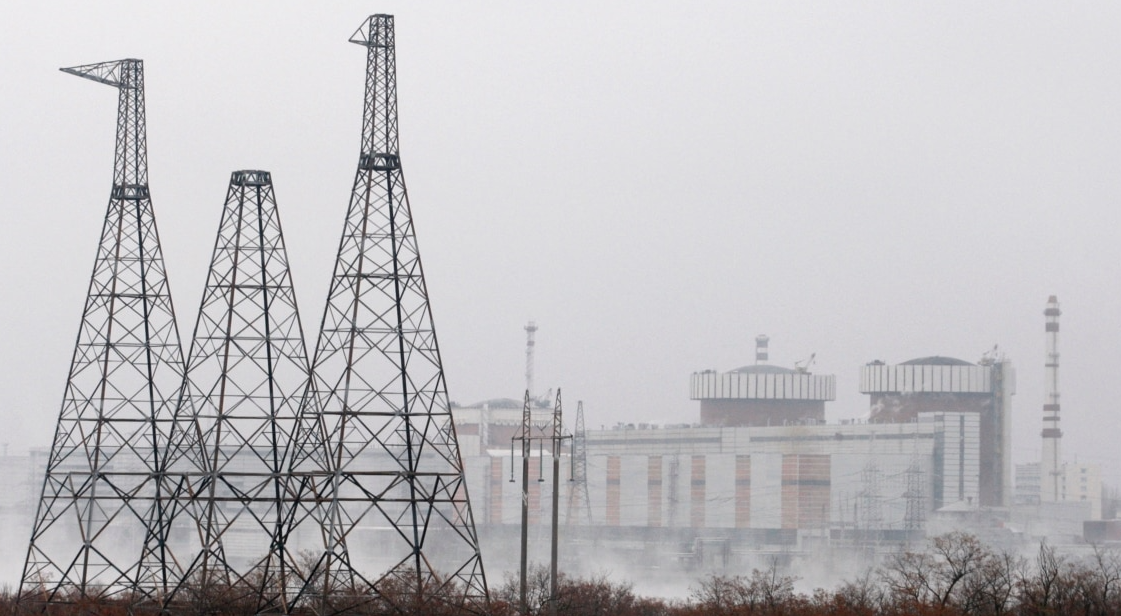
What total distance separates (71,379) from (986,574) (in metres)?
32.2

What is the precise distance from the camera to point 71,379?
54.1 m

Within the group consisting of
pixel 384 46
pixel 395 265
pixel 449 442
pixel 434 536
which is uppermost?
pixel 384 46

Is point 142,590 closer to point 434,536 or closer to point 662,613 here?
point 662,613

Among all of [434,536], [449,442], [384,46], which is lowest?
[434,536]

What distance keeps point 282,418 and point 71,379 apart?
7.10 m

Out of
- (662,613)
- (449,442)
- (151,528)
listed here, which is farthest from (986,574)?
(151,528)

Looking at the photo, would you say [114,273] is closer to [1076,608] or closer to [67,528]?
[1076,608]

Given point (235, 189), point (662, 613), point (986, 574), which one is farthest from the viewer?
point (662, 613)

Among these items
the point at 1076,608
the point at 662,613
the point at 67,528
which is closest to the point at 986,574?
the point at 1076,608

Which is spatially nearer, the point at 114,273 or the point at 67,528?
the point at 114,273

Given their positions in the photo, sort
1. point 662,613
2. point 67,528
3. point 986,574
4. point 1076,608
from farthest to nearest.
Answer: point 67,528, point 662,613, point 986,574, point 1076,608

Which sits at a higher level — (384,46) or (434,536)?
(384,46)

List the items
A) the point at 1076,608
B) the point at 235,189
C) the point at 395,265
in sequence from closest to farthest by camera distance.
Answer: the point at 395,265
the point at 235,189
the point at 1076,608

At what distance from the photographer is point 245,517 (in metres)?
193
